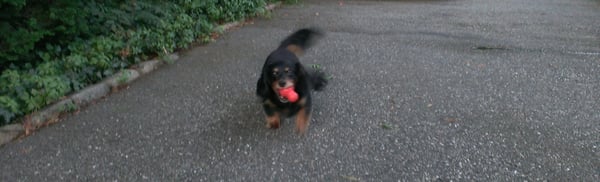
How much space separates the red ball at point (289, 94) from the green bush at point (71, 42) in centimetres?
204

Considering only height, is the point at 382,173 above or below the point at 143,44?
below

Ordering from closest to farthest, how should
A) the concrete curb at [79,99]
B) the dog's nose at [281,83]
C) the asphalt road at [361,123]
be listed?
the asphalt road at [361,123]
the dog's nose at [281,83]
the concrete curb at [79,99]

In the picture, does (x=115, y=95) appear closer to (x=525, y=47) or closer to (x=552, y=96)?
(x=552, y=96)

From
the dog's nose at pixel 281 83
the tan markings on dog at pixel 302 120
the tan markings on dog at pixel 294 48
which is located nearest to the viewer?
the dog's nose at pixel 281 83

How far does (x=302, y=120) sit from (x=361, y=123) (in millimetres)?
530

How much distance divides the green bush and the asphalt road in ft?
1.01

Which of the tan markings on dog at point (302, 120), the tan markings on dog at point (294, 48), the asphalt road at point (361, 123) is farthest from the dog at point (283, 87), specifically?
the tan markings on dog at point (294, 48)

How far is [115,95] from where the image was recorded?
4.16 metres

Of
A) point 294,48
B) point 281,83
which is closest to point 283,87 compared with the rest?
point 281,83

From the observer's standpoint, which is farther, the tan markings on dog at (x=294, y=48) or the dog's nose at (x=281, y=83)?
the tan markings on dog at (x=294, y=48)

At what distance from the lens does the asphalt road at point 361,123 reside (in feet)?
9.25

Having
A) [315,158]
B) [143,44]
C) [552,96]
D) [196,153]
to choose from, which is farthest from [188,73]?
[552,96]

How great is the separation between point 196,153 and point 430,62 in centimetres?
315

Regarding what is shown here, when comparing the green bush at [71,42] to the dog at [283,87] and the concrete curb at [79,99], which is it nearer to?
the concrete curb at [79,99]
